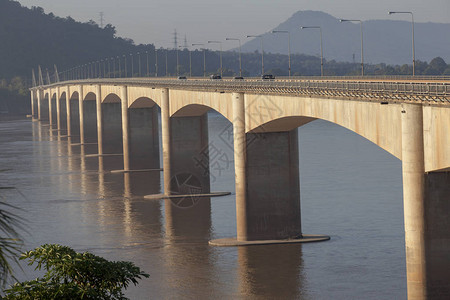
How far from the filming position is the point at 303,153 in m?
97.2

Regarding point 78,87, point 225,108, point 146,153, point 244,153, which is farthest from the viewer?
point 78,87

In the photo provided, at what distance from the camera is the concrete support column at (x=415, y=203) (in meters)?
29.7

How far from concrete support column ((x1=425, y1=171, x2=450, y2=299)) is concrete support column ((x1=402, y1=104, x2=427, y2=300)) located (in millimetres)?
173

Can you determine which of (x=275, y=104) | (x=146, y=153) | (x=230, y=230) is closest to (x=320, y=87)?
(x=275, y=104)

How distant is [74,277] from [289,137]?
2992 centimetres

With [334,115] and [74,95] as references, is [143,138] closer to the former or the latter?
[334,115]

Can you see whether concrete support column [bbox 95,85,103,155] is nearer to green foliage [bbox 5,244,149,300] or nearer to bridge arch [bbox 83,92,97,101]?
bridge arch [bbox 83,92,97,101]

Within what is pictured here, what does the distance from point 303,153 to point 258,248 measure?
2093 inches

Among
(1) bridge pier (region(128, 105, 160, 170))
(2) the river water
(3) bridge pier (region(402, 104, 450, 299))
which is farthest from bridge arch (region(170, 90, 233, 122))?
(3) bridge pier (region(402, 104, 450, 299))

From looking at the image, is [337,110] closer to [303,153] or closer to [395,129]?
[395,129]

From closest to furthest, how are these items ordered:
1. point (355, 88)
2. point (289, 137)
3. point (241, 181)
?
point (355, 88) → point (289, 137) → point (241, 181)

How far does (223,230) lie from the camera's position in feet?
166

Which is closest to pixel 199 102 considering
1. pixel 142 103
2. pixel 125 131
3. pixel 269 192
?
pixel 269 192

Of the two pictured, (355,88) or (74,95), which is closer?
(355,88)
